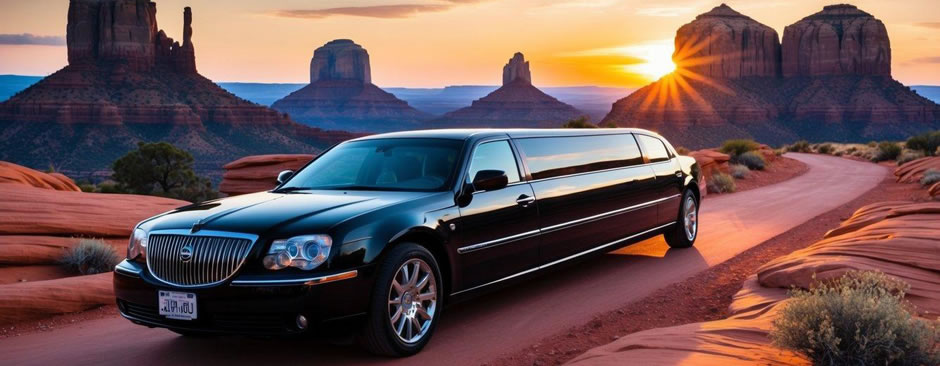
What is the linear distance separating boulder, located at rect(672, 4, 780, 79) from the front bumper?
11764 cm

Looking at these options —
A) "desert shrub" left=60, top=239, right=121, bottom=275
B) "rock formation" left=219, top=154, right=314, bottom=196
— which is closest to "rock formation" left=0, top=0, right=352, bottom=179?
"rock formation" left=219, top=154, right=314, bottom=196

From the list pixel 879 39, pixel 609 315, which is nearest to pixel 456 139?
pixel 609 315

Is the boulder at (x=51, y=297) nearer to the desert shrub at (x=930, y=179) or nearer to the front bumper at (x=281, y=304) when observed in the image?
the front bumper at (x=281, y=304)

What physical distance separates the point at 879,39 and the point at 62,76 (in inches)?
4141

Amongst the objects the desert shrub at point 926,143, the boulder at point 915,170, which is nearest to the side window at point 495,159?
the boulder at point 915,170

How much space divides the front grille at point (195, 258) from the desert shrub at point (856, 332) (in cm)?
334

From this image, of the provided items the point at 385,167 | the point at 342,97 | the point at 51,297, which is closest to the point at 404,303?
the point at 385,167

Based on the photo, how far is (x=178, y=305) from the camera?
17.6 ft

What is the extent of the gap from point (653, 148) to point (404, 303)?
17.3 feet

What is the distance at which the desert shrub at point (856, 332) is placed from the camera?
429 centimetres

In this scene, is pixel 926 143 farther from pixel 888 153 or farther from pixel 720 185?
pixel 720 185

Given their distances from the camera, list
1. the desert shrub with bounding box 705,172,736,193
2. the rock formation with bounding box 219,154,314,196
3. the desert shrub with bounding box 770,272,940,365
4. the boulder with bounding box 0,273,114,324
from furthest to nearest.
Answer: the desert shrub with bounding box 705,172,736,193 → the rock formation with bounding box 219,154,314,196 → the boulder with bounding box 0,273,114,324 → the desert shrub with bounding box 770,272,940,365

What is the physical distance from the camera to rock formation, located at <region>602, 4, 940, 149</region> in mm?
96312

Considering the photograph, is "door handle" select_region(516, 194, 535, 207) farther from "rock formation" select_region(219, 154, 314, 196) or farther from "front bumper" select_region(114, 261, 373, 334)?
"rock formation" select_region(219, 154, 314, 196)
